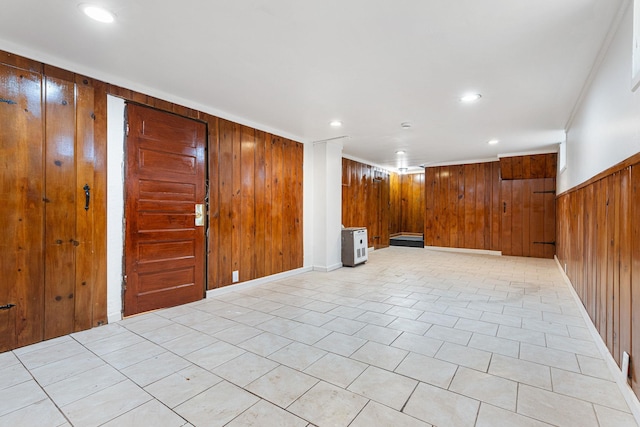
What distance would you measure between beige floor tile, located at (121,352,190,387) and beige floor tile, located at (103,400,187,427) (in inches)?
11.1

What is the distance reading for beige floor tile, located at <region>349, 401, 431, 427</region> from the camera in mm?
1558

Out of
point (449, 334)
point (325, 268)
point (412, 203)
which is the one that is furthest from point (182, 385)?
point (412, 203)

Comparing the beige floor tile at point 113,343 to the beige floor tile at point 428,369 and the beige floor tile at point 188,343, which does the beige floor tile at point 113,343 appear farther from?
the beige floor tile at point 428,369

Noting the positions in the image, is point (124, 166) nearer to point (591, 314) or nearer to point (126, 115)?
point (126, 115)

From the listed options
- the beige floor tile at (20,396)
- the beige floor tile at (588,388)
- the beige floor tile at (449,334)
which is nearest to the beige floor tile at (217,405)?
the beige floor tile at (20,396)

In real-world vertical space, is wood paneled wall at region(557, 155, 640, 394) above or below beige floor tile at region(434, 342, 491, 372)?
above

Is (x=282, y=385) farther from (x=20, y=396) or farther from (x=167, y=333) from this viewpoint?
(x=20, y=396)

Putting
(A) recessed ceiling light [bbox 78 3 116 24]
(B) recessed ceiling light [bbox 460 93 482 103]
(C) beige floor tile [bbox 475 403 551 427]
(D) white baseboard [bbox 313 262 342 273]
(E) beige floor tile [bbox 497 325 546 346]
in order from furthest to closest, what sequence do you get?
1. (D) white baseboard [bbox 313 262 342 273]
2. (B) recessed ceiling light [bbox 460 93 482 103]
3. (E) beige floor tile [bbox 497 325 546 346]
4. (A) recessed ceiling light [bbox 78 3 116 24]
5. (C) beige floor tile [bbox 475 403 551 427]

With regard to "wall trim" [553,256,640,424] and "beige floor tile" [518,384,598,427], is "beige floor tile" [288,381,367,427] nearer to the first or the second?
"beige floor tile" [518,384,598,427]

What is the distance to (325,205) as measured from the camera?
18.0 ft

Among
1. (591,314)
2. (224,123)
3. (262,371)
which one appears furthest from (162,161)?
(591,314)

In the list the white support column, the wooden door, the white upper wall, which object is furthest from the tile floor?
the white support column

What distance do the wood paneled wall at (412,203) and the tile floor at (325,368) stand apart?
6.37 m

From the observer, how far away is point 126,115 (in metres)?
3.07
